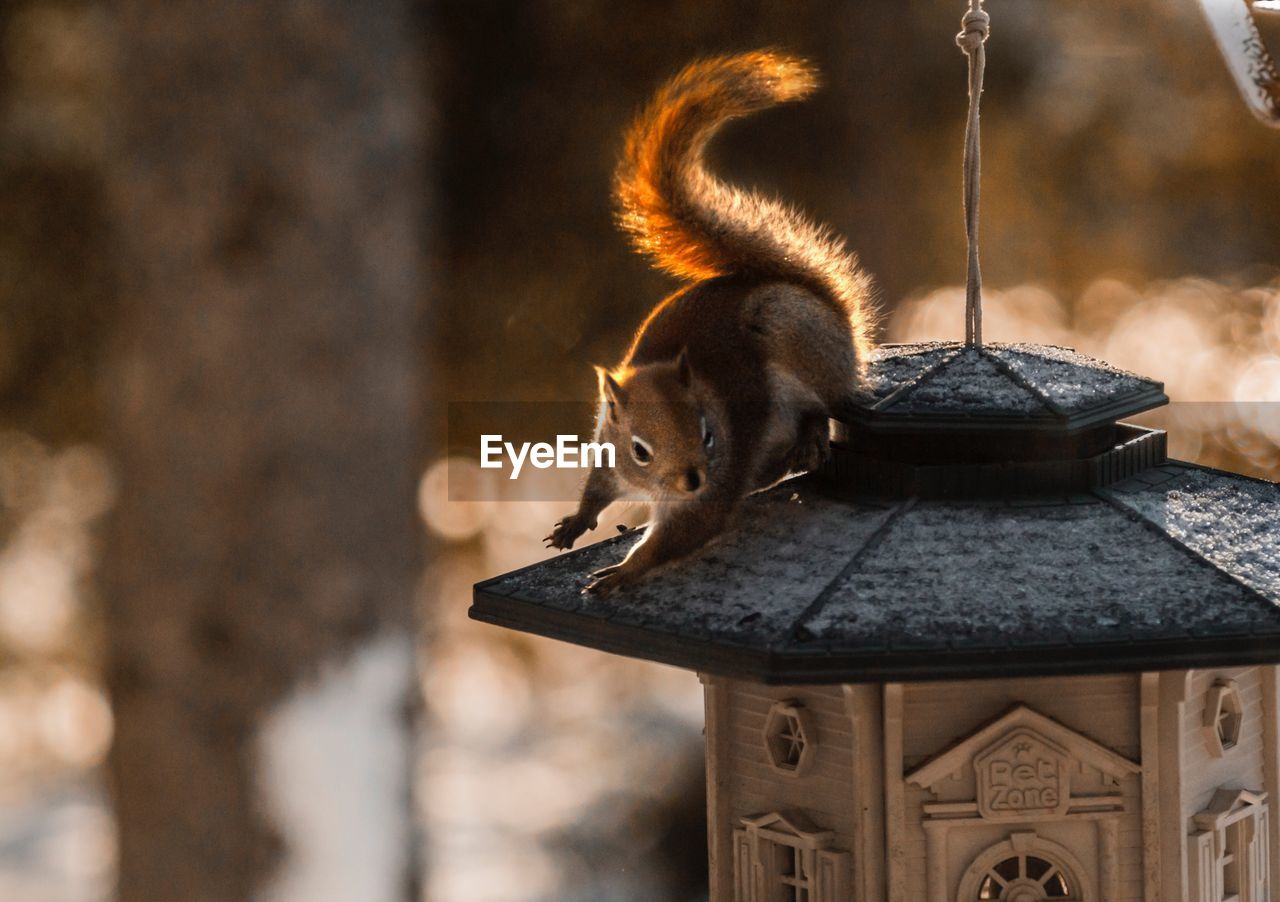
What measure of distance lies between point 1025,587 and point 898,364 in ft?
1.28

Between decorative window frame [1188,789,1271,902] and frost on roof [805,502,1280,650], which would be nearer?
frost on roof [805,502,1280,650]

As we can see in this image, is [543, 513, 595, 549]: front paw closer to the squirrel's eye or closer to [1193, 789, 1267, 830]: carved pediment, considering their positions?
the squirrel's eye

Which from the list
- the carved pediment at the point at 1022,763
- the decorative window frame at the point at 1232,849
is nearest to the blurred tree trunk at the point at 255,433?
the carved pediment at the point at 1022,763

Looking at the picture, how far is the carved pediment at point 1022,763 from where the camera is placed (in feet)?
4.77

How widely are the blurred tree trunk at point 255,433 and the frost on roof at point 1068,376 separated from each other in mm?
1593

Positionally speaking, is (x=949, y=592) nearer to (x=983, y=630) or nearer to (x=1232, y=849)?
(x=983, y=630)

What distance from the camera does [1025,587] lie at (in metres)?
1.32

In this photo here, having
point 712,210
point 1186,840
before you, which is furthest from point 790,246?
point 1186,840

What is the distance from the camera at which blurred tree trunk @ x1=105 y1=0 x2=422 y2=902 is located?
271 cm

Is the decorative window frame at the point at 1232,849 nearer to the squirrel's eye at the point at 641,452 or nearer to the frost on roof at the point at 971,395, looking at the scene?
the frost on roof at the point at 971,395

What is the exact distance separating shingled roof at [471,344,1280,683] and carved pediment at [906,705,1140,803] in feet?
0.65

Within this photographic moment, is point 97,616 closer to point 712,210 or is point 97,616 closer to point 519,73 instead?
point 519,73

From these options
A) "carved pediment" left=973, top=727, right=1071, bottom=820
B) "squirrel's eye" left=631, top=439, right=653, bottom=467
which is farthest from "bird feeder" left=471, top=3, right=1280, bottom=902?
"squirrel's eye" left=631, top=439, right=653, bottom=467

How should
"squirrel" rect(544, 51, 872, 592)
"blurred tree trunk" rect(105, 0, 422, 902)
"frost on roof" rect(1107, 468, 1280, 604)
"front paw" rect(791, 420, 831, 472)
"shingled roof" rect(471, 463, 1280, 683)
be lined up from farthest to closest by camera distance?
"blurred tree trunk" rect(105, 0, 422, 902)
"front paw" rect(791, 420, 831, 472)
"squirrel" rect(544, 51, 872, 592)
"frost on roof" rect(1107, 468, 1280, 604)
"shingled roof" rect(471, 463, 1280, 683)
